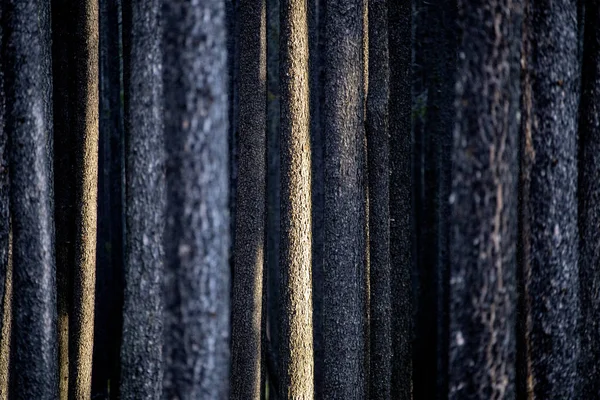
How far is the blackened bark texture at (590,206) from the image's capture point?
359cm

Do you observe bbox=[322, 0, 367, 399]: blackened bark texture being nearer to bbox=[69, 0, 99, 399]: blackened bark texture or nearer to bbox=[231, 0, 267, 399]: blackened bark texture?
bbox=[231, 0, 267, 399]: blackened bark texture

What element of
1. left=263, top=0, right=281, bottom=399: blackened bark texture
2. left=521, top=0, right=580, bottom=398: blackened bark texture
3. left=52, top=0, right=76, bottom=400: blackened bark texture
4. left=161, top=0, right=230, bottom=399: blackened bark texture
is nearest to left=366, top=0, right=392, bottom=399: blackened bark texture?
left=521, top=0, right=580, bottom=398: blackened bark texture

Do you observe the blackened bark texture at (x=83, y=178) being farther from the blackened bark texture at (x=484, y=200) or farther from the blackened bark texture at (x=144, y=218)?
the blackened bark texture at (x=484, y=200)

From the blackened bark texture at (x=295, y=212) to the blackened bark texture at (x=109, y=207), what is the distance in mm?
6215

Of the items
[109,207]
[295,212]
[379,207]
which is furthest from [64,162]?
[109,207]

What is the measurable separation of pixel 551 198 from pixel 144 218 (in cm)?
278

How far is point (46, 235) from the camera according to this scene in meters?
3.46

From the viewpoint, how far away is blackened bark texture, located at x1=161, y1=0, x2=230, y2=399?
2508mm

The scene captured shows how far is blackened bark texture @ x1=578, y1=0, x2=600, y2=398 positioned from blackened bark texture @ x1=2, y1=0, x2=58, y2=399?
4273 mm

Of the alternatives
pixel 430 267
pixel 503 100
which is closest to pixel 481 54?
pixel 503 100

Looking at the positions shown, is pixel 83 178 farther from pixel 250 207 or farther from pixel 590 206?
pixel 590 206

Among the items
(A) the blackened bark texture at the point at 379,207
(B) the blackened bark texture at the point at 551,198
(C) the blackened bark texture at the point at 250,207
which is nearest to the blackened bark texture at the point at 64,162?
(C) the blackened bark texture at the point at 250,207

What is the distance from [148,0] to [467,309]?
2.82 meters

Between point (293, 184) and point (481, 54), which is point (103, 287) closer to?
point (293, 184)
